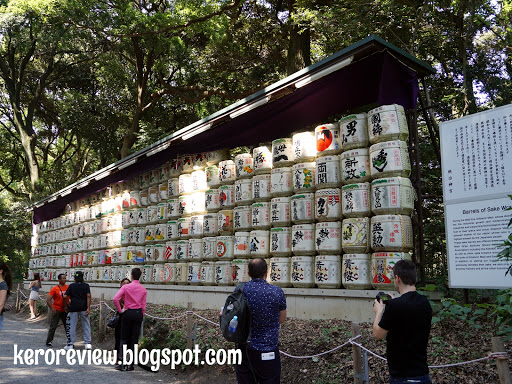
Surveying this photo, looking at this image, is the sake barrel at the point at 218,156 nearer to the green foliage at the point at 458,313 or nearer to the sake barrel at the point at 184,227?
the sake barrel at the point at 184,227

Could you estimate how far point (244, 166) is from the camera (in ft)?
30.6

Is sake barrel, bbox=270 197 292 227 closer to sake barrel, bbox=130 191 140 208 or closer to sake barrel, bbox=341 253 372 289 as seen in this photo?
sake barrel, bbox=341 253 372 289

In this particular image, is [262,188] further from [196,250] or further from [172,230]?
[172,230]

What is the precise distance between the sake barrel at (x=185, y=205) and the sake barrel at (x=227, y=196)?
1197 millimetres

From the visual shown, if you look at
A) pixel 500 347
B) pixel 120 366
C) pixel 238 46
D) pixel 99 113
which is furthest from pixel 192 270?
pixel 99 113

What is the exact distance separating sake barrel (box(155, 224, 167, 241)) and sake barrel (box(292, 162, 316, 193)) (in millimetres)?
4865

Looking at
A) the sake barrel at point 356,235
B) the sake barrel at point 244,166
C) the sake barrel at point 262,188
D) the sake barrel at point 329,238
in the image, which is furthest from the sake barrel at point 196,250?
the sake barrel at point 356,235

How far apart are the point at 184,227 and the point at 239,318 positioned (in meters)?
7.21

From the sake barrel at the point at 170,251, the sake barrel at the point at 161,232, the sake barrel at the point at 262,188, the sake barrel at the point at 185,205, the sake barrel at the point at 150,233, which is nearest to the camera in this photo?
the sake barrel at the point at 262,188

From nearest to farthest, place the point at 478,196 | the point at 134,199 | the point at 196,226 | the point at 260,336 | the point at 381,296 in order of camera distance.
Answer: the point at 381,296 → the point at 260,336 → the point at 478,196 → the point at 196,226 → the point at 134,199

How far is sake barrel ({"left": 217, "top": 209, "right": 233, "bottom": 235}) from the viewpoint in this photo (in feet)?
31.4

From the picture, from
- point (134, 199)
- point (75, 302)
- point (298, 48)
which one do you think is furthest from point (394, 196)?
point (134, 199)

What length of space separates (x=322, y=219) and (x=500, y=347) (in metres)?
4.17

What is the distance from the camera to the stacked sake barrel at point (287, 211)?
22.2ft
